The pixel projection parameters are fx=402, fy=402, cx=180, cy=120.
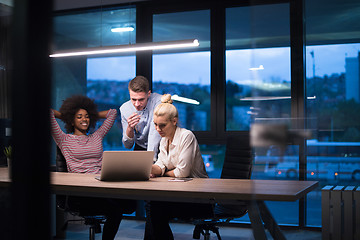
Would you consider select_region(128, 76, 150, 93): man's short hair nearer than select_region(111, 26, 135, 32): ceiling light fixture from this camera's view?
Yes

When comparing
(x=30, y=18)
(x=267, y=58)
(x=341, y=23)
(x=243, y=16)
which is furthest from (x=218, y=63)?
(x=30, y=18)

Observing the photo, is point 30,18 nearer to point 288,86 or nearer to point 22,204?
point 22,204

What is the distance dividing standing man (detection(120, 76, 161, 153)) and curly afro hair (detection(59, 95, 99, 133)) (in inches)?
12.1

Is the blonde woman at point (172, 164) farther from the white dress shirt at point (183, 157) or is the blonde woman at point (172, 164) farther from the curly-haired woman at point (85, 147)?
the curly-haired woman at point (85, 147)

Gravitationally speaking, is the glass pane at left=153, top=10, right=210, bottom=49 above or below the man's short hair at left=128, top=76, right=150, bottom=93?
above

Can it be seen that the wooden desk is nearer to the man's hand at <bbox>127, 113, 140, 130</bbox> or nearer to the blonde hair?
the blonde hair

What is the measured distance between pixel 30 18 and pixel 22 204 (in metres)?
0.19

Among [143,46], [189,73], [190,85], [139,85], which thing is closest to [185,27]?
[189,73]

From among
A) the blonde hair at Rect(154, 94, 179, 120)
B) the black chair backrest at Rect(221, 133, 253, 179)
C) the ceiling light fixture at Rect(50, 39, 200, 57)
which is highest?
the ceiling light fixture at Rect(50, 39, 200, 57)

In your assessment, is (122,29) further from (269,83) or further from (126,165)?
(269,83)

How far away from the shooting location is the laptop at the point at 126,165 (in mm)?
2707

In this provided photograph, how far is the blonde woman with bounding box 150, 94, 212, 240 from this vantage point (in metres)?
2.89

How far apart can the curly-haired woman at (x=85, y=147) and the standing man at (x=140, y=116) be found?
0.21 m

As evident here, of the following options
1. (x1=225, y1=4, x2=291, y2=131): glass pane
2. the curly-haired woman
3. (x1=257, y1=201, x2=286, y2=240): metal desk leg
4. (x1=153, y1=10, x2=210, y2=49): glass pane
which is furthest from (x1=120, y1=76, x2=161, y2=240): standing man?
(x1=225, y1=4, x2=291, y2=131): glass pane
